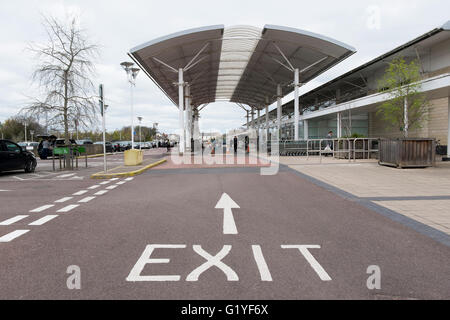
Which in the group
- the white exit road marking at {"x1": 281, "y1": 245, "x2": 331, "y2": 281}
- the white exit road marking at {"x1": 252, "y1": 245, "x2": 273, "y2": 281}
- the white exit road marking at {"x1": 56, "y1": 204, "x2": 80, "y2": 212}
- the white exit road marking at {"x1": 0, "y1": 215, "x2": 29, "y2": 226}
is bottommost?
the white exit road marking at {"x1": 281, "y1": 245, "x2": 331, "y2": 281}

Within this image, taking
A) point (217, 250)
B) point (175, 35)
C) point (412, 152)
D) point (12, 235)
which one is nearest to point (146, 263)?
point (217, 250)

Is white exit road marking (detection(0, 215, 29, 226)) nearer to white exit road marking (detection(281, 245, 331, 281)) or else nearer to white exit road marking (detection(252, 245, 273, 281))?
white exit road marking (detection(252, 245, 273, 281))

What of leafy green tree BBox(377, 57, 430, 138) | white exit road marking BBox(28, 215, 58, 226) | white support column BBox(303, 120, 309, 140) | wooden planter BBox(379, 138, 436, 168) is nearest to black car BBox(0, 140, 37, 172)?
white exit road marking BBox(28, 215, 58, 226)

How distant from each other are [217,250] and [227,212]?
216 cm

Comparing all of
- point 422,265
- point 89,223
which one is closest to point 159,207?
point 89,223

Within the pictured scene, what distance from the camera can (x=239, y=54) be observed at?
30.5 meters

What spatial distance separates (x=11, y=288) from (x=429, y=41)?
89.7 feet

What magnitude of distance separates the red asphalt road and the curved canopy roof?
19153 mm

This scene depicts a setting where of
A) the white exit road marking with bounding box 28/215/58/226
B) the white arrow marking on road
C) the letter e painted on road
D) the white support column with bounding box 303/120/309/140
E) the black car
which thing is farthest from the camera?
the white support column with bounding box 303/120/309/140

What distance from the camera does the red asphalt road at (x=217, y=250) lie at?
115 inches

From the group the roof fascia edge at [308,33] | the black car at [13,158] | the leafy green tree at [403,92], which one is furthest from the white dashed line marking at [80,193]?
the roof fascia edge at [308,33]

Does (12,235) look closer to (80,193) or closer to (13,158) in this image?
(80,193)

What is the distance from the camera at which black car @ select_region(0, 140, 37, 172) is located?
1350 cm
